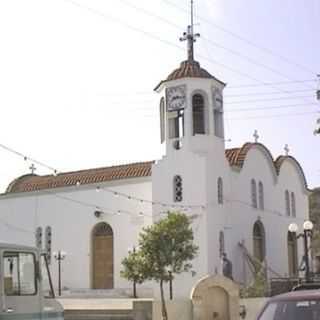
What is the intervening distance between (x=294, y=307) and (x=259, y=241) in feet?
111

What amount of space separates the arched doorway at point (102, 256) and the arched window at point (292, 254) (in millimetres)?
11674

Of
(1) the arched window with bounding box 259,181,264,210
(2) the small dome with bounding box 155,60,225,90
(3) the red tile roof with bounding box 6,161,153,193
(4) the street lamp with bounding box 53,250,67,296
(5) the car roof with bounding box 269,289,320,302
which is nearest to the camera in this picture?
(5) the car roof with bounding box 269,289,320,302

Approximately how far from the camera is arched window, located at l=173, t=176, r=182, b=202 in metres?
38.8

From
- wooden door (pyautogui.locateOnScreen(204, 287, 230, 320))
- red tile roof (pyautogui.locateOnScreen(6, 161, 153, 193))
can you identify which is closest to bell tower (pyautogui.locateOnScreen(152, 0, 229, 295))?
red tile roof (pyautogui.locateOnScreen(6, 161, 153, 193))

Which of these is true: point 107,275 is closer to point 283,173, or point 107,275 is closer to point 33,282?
point 283,173

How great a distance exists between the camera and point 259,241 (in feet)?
141

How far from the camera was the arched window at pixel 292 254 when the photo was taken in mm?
46281

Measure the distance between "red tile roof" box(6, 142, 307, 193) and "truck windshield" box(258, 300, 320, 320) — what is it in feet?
99.9

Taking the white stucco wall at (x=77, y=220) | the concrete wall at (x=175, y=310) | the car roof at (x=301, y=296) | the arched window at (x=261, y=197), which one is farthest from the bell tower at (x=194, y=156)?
the car roof at (x=301, y=296)

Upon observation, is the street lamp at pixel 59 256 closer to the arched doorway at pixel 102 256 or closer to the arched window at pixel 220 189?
the arched doorway at pixel 102 256

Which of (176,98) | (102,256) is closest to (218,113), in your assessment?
(176,98)

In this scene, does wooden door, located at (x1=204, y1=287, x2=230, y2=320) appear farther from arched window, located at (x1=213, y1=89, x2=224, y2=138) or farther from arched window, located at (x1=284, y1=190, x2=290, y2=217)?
arched window, located at (x1=284, y1=190, x2=290, y2=217)

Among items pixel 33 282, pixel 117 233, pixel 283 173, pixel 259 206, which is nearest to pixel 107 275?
pixel 117 233

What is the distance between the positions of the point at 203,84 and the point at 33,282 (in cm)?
2671
